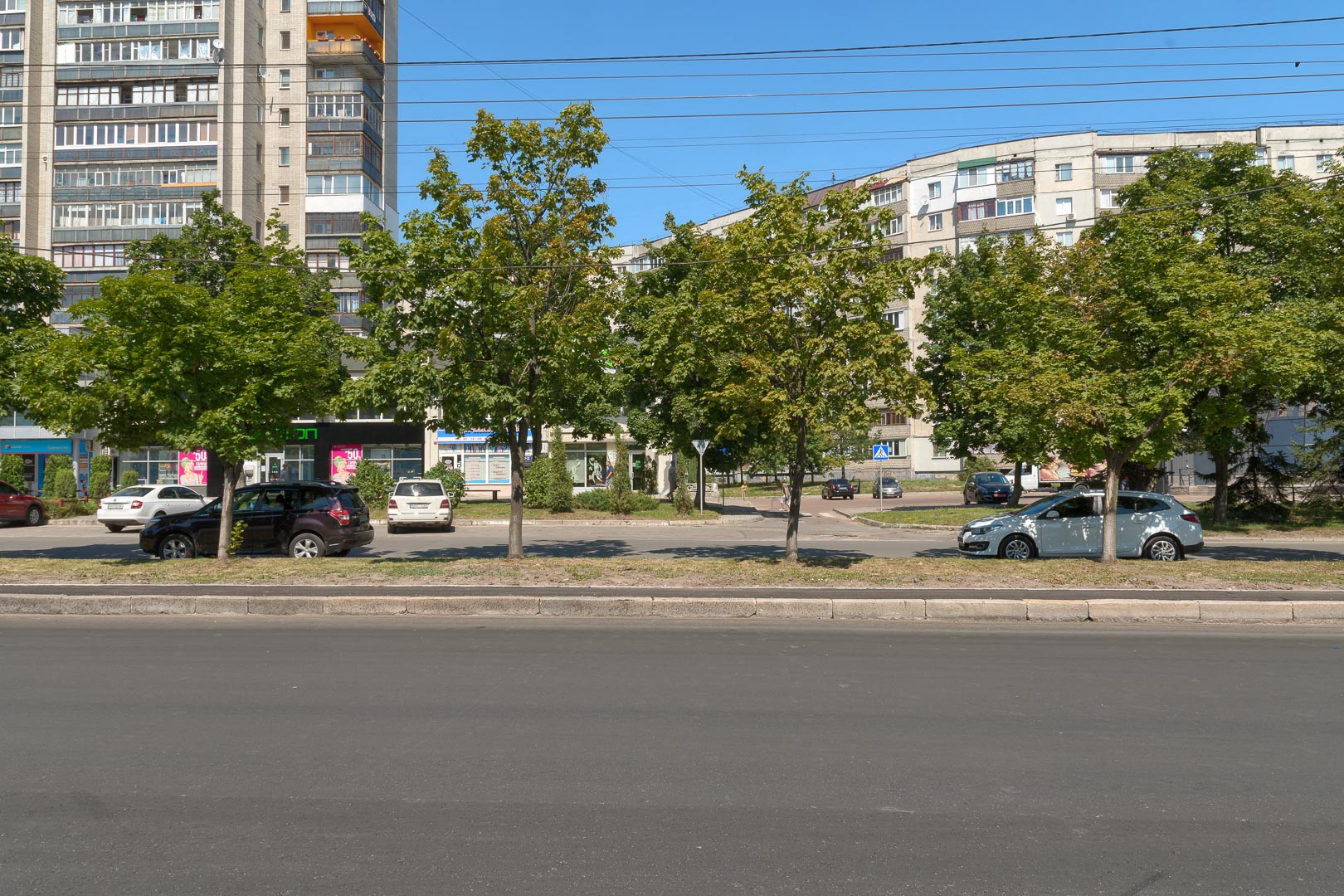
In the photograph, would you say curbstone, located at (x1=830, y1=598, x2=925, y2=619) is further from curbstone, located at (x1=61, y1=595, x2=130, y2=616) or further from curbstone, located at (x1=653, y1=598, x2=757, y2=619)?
curbstone, located at (x1=61, y1=595, x2=130, y2=616)

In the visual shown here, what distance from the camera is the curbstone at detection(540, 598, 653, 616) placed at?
11539mm

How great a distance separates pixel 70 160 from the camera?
47875 mm

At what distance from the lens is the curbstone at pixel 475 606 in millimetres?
11570

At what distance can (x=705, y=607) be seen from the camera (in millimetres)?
11484

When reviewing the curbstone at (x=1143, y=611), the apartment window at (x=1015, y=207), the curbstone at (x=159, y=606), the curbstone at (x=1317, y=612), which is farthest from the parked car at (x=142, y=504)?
the apartment window at (x=1015, y=207)

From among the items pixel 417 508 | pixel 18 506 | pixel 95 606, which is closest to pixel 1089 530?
pixel 95 606

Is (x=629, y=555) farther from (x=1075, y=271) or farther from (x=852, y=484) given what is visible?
(x=852, y=484)

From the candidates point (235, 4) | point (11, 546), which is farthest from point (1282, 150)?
point (11, 546)

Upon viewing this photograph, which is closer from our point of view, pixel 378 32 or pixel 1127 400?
pixel 1127 400

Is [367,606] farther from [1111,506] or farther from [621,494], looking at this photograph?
[621,494]

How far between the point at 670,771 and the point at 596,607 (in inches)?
253

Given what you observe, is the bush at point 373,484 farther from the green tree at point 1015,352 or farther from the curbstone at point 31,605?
the green tree at point 1015,352

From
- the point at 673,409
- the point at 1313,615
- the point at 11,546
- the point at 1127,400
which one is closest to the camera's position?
the point at 1313,615

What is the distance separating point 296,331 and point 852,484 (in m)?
43.1
